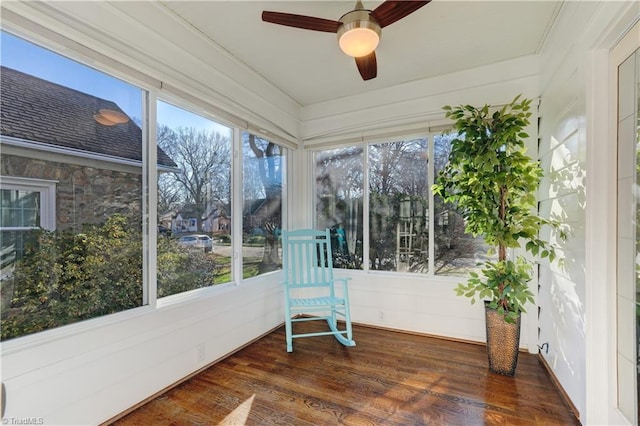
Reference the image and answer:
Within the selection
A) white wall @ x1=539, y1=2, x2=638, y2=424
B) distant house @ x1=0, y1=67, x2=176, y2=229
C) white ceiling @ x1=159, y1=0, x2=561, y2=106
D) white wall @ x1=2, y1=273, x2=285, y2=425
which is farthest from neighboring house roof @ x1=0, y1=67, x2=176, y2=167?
white wall @ x1=539, y1=2, x2=638, y2=424

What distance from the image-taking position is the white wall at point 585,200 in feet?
5.08

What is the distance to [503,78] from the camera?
267cm

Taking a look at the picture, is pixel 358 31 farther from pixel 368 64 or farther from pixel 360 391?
pixel 360 391

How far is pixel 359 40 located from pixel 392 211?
1.98 m

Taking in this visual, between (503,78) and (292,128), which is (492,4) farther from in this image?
(292,128)

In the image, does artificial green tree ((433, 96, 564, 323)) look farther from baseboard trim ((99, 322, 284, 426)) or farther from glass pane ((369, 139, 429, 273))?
baseboard trim ((99, 322, 284, 426))

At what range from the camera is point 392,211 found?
330 cm

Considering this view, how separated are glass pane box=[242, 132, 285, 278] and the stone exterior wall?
1134 mm

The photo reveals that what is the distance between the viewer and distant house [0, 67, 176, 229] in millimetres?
1418

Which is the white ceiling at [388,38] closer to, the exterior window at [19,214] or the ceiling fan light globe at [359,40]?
the ceiling fan light globe at [359,40]

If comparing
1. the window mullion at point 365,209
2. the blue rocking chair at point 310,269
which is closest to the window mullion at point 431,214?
the window mullion at point 365,209

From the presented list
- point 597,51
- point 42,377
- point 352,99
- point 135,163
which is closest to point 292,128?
point 352,99

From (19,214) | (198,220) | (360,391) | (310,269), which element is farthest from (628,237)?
(19,214)

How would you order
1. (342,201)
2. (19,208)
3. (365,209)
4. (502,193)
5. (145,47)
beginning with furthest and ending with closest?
(342,201) → (365,209) → (502,193) → (145,47) → (19,208)
